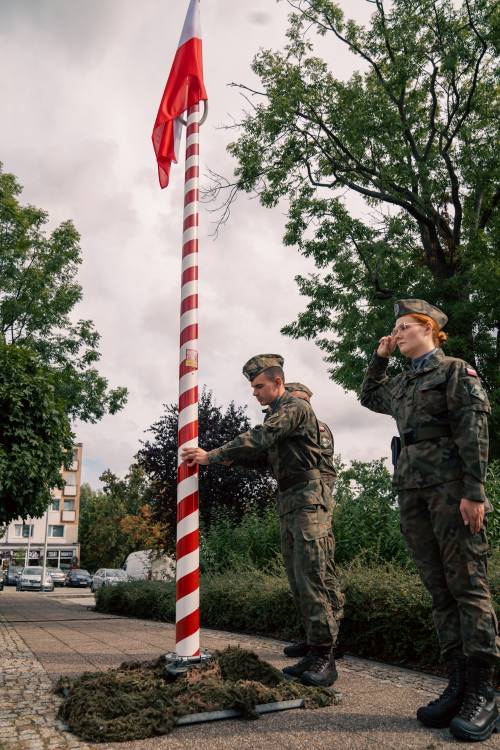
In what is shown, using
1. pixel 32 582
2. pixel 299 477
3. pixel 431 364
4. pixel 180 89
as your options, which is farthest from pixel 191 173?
pixel 32 582

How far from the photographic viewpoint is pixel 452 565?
320 cm

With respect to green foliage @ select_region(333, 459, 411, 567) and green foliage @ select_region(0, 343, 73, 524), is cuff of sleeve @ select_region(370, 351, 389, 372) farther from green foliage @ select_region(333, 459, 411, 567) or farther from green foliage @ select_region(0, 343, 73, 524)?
green foliage @ select_region(0, 343, 73, 524)

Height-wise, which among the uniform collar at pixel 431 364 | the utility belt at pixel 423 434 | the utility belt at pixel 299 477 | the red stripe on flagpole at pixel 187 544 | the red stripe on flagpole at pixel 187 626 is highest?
the uniform collar at pixel 431 364

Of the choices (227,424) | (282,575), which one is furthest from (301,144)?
(282,575)

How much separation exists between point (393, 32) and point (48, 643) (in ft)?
54.5

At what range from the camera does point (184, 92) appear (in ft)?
18.2

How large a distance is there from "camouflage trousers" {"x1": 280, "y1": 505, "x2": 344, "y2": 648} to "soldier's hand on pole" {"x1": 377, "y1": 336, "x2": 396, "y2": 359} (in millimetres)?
1276

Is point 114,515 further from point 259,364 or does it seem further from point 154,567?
point 259,364

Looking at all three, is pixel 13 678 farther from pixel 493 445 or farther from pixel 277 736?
pixel 493 445

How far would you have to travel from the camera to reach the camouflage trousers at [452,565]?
10.2 ft

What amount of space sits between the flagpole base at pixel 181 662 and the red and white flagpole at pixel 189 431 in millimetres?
42

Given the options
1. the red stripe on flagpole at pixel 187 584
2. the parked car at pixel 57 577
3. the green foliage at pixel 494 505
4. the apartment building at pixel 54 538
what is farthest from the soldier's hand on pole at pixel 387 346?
the apartment building at pixel 54 538

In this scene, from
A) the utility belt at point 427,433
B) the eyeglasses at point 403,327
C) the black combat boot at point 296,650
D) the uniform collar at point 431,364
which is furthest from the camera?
the black combat boot at point 296,650

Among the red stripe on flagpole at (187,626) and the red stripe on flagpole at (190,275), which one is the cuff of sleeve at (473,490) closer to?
the red stripe on flagpole at (187,626)
